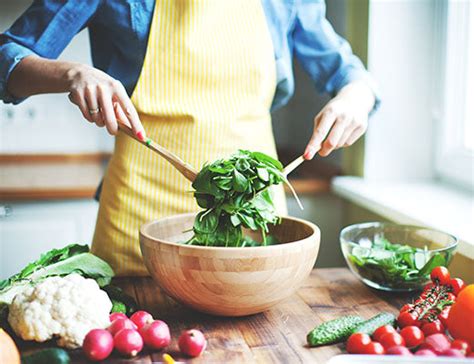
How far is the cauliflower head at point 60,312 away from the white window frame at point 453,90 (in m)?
1.22

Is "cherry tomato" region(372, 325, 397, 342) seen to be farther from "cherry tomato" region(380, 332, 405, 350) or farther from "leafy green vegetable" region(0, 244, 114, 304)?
"leafy green vegetable" region(0, 244, 114, 304)

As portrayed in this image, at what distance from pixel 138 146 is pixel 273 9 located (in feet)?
1.39

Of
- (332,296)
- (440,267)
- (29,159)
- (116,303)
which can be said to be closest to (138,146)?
(116,303)

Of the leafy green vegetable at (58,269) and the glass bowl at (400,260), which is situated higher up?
the leafy green vegetable at (58,269)

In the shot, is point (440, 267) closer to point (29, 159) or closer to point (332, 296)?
point (332, 296)

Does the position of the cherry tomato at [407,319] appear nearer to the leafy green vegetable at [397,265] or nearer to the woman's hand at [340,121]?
the leafy green vegetable at [397,265]

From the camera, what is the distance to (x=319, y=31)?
1559mm

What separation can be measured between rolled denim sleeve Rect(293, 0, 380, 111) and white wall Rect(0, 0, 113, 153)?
4.67ft

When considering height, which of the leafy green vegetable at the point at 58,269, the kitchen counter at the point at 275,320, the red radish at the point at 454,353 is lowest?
the kitchen counter at the point at 275,320

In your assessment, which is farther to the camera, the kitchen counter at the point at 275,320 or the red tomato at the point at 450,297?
the red tomato at the point at 450,297

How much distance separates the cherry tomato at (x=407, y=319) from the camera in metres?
1.06

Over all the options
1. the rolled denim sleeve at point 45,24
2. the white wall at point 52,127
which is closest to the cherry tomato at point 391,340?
the rolled denim sleeve at point 45,24

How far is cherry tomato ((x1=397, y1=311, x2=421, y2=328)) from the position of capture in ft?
3.48

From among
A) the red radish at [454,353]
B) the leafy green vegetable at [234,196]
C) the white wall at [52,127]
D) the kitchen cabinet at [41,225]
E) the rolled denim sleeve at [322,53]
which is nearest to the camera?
the red radish at [454,353]
